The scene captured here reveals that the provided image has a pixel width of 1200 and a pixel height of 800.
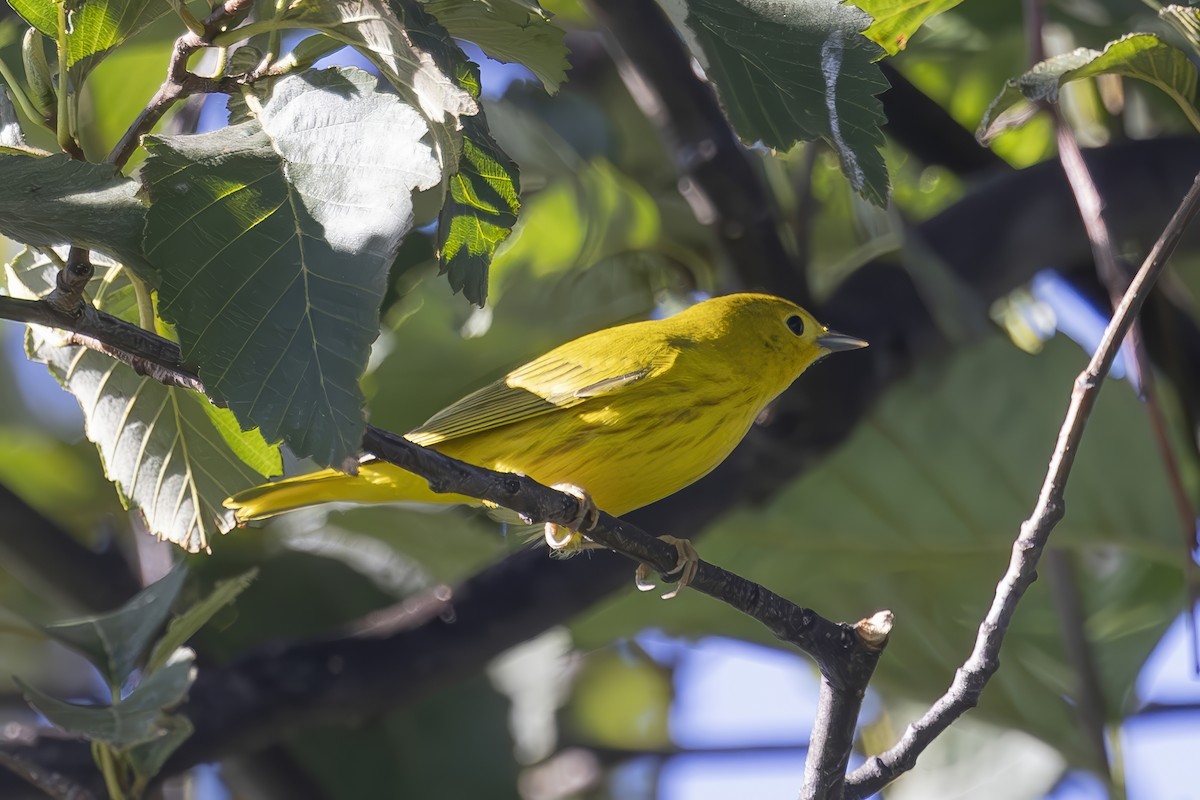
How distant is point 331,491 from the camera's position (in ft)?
6.54

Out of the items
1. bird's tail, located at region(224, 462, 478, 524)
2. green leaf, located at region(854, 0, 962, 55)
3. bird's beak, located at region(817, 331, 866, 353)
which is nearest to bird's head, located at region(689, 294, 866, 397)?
bird's beak, located at region(817, 331, 866, 353)

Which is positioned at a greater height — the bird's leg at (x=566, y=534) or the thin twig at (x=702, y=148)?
the thin twig at (x=702, y=148)

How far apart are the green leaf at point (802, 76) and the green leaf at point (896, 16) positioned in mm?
263

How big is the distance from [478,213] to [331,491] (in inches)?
34.3

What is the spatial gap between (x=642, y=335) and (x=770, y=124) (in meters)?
1.22

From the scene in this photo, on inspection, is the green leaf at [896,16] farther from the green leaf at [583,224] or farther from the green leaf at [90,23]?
the green leaf at [583,224]

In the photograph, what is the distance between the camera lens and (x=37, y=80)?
3.91 feet

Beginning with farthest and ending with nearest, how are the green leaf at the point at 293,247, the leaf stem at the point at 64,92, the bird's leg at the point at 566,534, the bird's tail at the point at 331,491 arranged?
the bird's tail at the point at 331,491 → the bird's leg at the point at 566,534 → the leaf stem at the point at 64,92 → the green leaf at the point at 293,247

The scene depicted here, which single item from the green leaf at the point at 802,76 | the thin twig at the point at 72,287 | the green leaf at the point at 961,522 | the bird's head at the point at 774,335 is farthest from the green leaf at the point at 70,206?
the green leaf at the point at 961,522

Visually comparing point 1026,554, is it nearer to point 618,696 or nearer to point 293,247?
point 293,247

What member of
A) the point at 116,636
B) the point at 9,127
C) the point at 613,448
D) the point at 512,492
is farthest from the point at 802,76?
the point at 116,636

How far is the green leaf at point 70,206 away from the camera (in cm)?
104

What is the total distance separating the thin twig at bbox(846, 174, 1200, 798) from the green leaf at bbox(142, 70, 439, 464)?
24.8 inches

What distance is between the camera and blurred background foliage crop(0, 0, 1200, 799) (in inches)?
99.6
